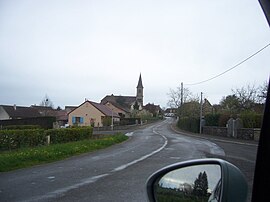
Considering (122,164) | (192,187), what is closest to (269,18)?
(192,187)

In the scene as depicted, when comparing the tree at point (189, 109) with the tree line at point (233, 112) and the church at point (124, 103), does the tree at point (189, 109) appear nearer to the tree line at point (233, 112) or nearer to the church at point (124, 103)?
the tree line at point (233, 112)

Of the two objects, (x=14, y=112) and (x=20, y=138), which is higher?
(x=14, y=112)

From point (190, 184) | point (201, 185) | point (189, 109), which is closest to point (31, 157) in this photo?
point (190, 184)

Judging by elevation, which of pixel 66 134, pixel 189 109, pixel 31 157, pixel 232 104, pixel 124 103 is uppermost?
pixel 124 103

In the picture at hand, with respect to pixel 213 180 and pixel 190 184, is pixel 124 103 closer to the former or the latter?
pixel 190 184

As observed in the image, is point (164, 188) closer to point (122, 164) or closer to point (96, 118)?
point (122, 164)

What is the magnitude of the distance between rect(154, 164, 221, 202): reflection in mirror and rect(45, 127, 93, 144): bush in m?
21.1

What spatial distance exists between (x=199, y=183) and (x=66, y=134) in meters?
23.2

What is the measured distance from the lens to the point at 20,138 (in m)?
19.9

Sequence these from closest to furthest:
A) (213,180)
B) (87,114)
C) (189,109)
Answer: (213,180)
(189,109)
(87,114)

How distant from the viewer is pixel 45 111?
90750mm

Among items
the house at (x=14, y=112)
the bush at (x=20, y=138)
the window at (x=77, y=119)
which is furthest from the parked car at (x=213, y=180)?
the house at (x=14, y=112)

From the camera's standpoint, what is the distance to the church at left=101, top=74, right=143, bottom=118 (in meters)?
101

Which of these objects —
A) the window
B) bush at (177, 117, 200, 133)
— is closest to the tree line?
bush at (177, 117, 200, 133)
